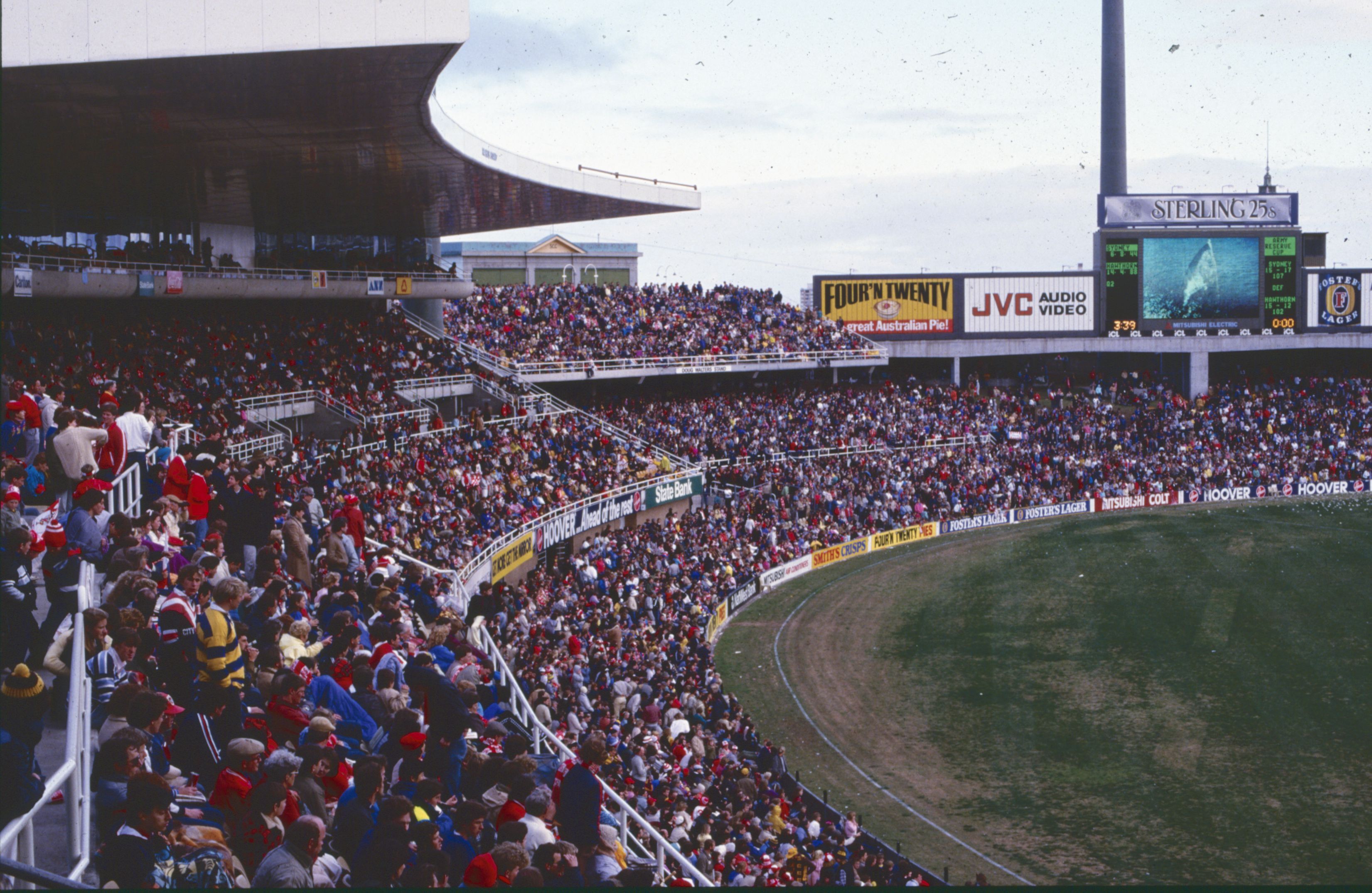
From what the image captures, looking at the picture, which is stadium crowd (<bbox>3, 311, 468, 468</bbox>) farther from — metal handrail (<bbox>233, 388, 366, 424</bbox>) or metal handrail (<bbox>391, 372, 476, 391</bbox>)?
metal handrail (<bbox>391, 372, 476, 391</bbox>)

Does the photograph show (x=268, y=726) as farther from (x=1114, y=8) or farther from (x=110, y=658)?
(x=1114, y=8)

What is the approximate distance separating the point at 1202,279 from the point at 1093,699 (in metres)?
36.4

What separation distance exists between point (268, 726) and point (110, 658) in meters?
1.00

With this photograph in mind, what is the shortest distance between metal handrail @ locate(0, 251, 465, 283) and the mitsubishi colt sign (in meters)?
27.9

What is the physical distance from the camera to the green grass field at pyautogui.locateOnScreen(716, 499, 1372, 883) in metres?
17.9

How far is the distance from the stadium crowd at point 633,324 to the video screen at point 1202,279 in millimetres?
13779

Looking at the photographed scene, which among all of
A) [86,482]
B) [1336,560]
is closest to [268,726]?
[86,482]

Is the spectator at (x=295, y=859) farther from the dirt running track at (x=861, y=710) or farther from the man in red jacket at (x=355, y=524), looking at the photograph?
the dirt running track at (x=861, y=710)

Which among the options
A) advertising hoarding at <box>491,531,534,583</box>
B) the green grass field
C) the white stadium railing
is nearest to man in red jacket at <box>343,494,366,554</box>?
the white stadium railing

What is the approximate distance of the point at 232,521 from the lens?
11.9 m

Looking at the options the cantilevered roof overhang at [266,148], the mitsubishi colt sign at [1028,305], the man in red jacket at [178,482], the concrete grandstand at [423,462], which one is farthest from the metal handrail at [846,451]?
the man in red jacket at [178,482]

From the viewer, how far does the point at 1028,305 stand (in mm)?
57938

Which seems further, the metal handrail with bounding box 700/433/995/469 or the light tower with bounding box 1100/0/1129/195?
the light tower with bounding box 1100/0/1129/195

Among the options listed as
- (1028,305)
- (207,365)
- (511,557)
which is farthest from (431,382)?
(1028,305)
